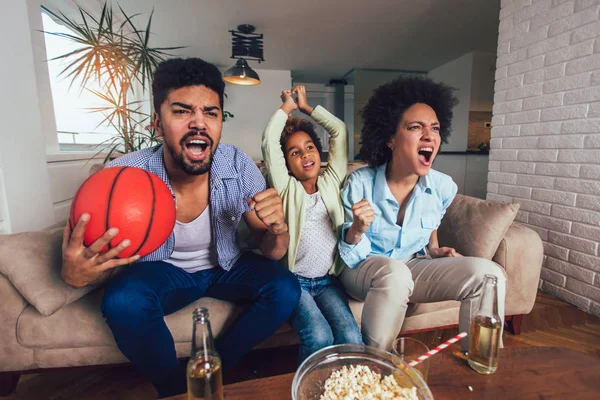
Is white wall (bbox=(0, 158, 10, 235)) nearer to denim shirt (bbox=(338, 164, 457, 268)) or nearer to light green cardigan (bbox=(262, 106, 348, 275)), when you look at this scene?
light green cardigan (bbox=(262, 106, 348, 275))

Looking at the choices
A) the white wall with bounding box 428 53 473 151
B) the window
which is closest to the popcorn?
the window

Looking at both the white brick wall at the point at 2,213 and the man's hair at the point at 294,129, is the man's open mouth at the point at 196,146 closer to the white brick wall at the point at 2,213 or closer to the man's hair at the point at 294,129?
the man's hair at the point at 294,129

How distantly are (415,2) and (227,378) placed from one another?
3.83 metres

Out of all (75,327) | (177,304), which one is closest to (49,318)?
(75,327)

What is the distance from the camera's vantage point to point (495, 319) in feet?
2.68

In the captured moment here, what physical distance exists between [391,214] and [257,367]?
0.96 m

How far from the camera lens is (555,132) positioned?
2.12 metres

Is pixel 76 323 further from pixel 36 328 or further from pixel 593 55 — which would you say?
pixel 593 55

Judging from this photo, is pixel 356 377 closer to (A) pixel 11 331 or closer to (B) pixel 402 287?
(B) pixel 402 287

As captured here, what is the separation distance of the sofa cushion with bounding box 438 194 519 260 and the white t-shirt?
28.9 inches

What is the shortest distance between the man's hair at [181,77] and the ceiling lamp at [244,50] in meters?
3.02

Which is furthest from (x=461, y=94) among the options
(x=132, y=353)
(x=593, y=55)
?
(x=132, y=353)

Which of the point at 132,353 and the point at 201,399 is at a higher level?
the point at 201,399

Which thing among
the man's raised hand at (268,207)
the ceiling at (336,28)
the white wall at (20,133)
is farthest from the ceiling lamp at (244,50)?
the man's raised hand at (268,207)
